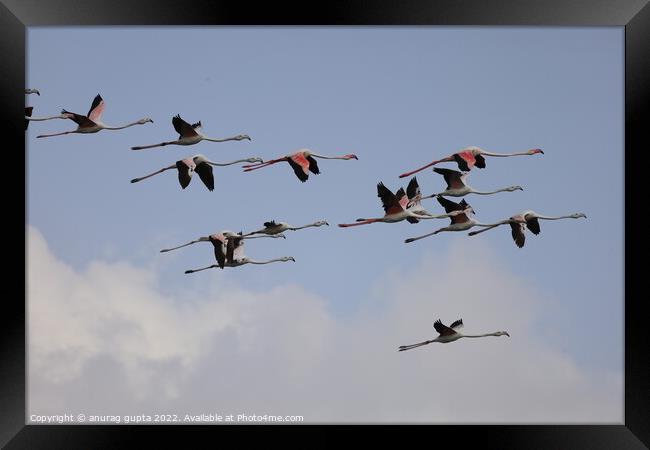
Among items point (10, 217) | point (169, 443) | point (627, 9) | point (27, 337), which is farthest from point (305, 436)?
point (627, 9)

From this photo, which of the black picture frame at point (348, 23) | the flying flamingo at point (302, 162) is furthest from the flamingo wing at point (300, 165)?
the black picture frame at point (348, 23)

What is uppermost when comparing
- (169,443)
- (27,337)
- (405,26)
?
(405,26)

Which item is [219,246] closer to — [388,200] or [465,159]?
[388,200]

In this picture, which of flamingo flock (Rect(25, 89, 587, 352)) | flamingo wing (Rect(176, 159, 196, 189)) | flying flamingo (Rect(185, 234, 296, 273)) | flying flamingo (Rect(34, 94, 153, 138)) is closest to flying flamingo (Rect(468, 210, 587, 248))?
flamingo flock (Rect(25, 89, 587, 352))

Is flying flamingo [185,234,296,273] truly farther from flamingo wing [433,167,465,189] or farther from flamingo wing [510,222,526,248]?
flamingo wing [510,222,526,248]

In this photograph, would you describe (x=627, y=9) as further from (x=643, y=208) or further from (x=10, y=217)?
A: (x=10, y=217)

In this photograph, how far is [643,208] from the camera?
30.9 feet

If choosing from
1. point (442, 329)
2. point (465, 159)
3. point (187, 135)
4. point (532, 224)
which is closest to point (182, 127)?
point (187, 135)

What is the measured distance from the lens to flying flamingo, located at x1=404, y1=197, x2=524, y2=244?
1159 centimetres

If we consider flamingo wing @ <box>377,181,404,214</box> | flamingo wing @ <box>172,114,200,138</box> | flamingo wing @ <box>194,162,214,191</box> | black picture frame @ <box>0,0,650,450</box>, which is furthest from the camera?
flamingo wing @ <box>194,162,214,191</box>

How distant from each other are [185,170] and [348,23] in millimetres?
2579

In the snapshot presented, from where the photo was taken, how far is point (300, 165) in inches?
428

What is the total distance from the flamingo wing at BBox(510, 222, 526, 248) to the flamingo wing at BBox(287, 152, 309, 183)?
234cm

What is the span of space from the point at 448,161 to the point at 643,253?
2547 mm
